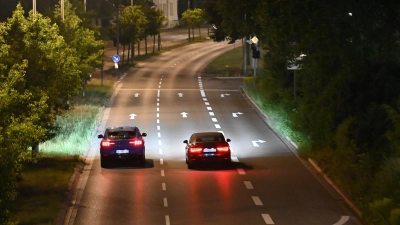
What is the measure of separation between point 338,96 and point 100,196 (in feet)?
32.3

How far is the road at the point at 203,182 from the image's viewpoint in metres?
22.0

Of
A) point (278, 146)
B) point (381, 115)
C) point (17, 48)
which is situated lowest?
point (278, 146)

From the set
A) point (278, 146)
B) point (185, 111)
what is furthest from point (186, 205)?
point (185, 111)

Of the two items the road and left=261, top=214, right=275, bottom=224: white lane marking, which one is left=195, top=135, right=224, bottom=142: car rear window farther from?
left=261, top=214, right=275, bottom=224: white lane marking

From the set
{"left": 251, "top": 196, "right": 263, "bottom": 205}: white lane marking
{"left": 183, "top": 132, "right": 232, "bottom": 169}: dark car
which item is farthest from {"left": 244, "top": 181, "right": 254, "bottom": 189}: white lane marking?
{"left": 183, "top": 132, "right": 232, "bottom": 169}: dark car

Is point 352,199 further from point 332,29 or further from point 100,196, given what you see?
point 100,196

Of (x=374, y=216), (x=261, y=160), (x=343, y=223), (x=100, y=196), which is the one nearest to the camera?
(x=374, y=216)

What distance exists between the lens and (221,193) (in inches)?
1003

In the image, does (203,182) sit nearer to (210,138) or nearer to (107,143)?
(210,138)

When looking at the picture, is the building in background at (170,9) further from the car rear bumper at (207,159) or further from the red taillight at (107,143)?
the car rear bumper at (207,159)

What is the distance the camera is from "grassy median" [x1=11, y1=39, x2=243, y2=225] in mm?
21766

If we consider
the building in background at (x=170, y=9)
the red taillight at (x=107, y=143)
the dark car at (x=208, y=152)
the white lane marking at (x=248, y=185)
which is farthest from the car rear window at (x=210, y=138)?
the building in background at (x=170, y=9)

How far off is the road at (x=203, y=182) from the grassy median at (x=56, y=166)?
2.06 ft

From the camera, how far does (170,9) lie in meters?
144
